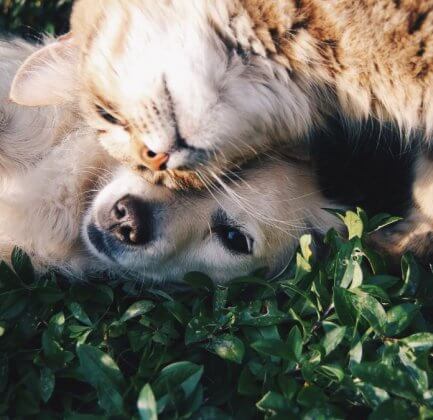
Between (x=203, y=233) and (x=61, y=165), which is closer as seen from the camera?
(x=203, y=233)

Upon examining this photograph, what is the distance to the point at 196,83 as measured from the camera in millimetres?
1929

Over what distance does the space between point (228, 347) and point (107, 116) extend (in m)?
0.85

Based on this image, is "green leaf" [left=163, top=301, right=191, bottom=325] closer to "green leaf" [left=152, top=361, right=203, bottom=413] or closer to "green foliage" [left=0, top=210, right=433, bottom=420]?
"green foliage" [left=0, top=210, right=433, bottom=420]

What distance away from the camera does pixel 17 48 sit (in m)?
2.90

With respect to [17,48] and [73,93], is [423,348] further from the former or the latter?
[17,48]

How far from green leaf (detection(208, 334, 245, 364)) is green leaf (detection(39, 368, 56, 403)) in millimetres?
444

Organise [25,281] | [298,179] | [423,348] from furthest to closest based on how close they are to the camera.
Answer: [298,179], [25,281], [423,348]

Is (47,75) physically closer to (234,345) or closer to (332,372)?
(234,345)

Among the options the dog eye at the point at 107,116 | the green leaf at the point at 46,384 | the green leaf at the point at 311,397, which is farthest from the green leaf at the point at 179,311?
the dog eye at the point at 107,116

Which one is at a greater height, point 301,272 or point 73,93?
point 73,93

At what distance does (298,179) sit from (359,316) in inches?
31.6

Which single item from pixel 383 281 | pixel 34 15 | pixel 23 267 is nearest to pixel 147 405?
pixel 383 281

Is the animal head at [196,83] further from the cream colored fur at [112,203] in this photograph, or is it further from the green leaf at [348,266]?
the green leaf at [348,266]

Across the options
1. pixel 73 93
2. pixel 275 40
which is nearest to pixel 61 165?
pixel 73 93
